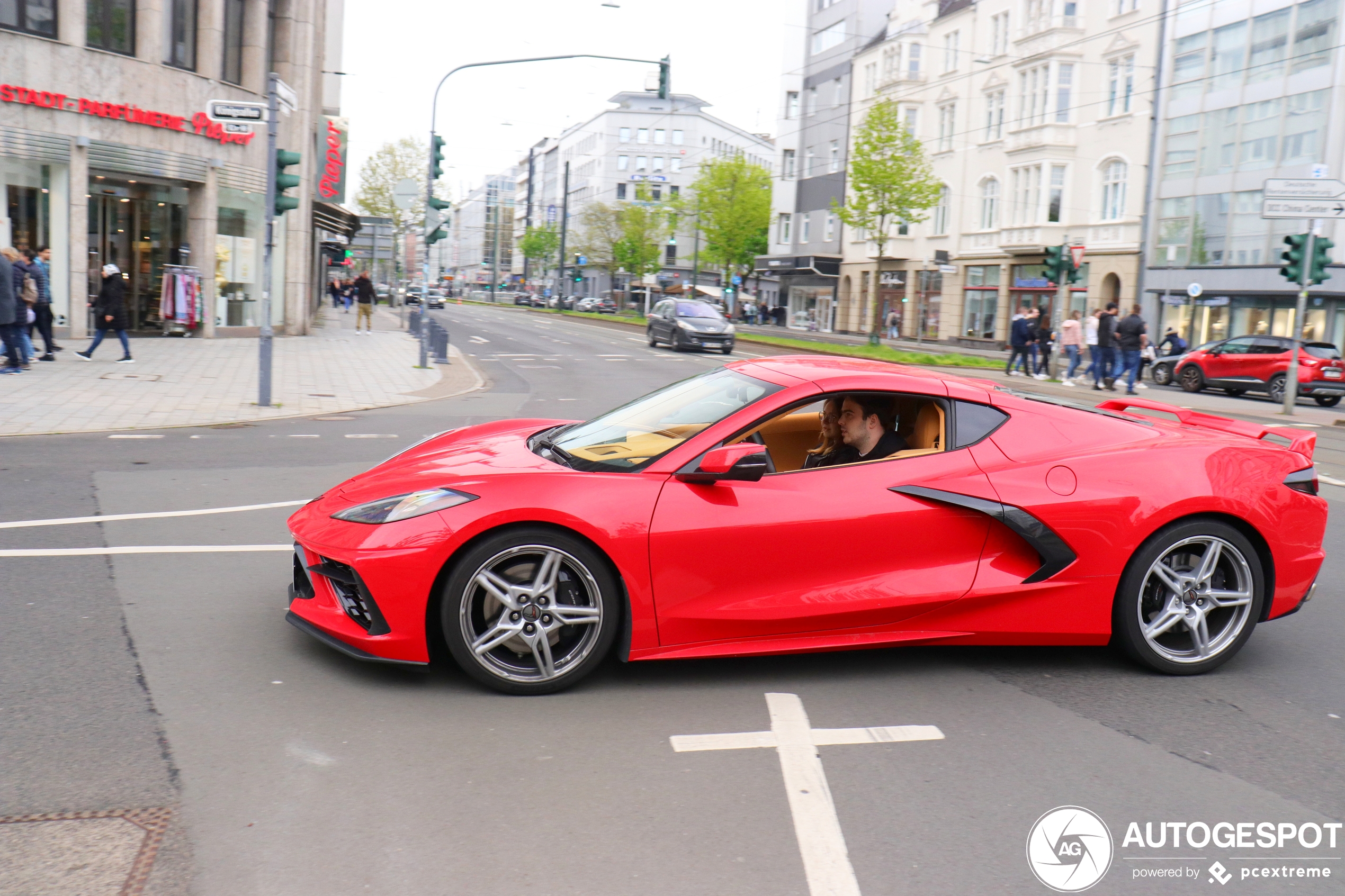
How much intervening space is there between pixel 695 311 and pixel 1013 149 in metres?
20.1

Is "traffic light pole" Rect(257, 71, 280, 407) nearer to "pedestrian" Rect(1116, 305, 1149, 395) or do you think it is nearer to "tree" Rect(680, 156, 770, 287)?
"pedestrian" Rect(1116, 305, 1149, 395)

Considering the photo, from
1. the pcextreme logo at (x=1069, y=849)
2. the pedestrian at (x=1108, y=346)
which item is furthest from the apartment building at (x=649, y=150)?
the pcextreme logo at (x=1069, y=849)

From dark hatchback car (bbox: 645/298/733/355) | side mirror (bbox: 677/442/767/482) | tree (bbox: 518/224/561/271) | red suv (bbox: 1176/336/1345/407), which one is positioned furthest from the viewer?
tree (bbox: 518/224/561/271)

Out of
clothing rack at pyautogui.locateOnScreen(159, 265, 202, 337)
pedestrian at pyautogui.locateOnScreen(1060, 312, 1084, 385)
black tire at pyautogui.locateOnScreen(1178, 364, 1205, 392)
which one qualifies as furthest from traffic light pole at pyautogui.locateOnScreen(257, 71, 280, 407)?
black tire at pyautogui.locateOnScreen(1178, 364, 1205, 392)

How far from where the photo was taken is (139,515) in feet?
23.7

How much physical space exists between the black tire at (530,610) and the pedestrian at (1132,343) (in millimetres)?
21888

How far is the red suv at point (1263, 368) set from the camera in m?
24.7

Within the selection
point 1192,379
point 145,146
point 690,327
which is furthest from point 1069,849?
point 690,327

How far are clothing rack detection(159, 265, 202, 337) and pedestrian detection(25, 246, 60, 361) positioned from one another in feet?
20.4

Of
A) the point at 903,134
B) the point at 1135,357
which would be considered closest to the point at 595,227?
the point at 903,134

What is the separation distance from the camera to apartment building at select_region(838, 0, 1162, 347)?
4206 cm

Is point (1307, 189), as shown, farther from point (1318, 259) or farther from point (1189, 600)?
point (1189, 600)

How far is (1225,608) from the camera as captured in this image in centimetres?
485

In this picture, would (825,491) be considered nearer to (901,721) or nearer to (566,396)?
(901,721)
